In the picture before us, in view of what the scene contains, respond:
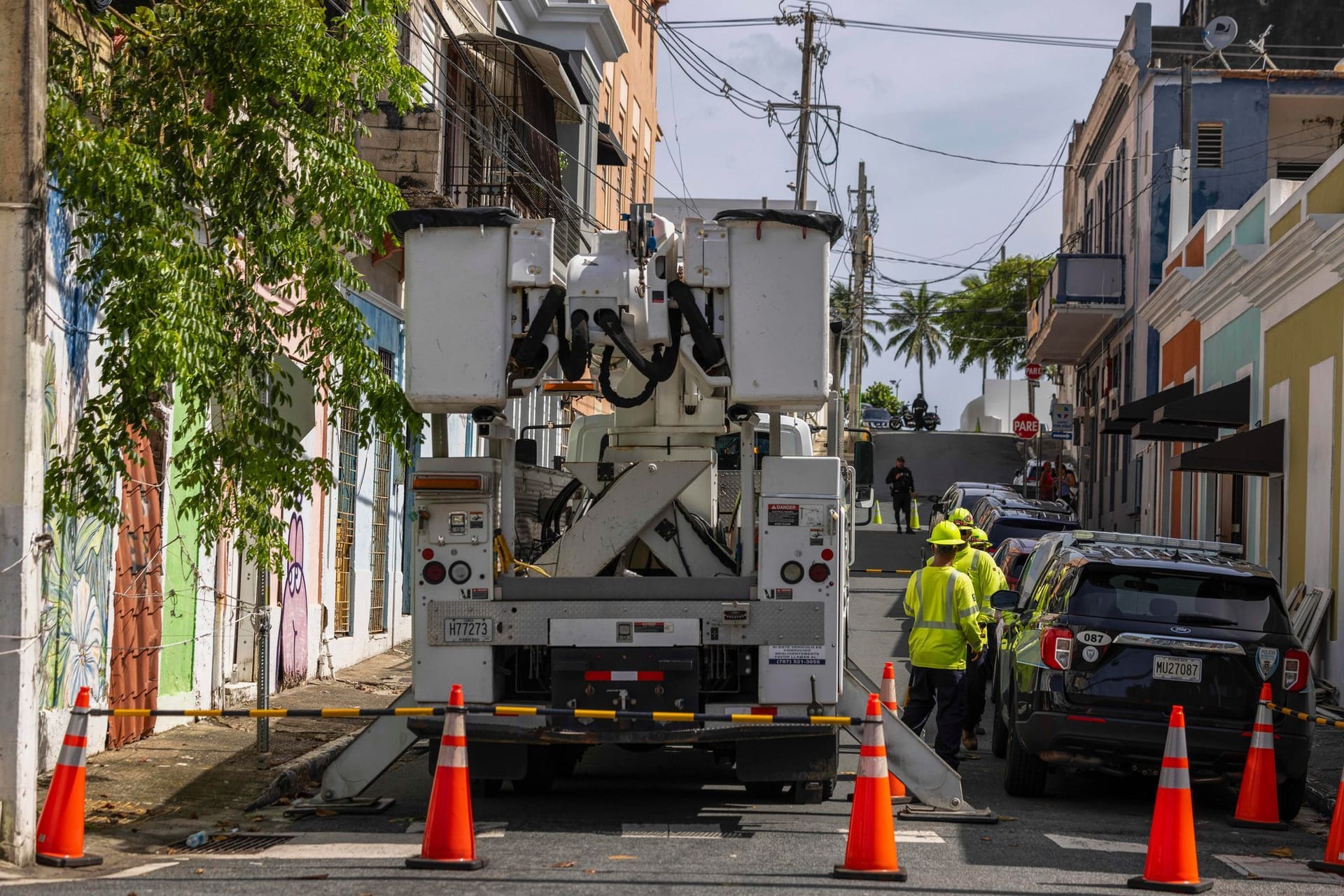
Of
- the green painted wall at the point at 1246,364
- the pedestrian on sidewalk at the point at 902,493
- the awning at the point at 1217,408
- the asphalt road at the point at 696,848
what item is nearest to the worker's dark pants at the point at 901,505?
the pedestrian on sidewalk at the point at 902,493

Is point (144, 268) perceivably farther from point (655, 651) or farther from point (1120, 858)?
point (1120, 858)

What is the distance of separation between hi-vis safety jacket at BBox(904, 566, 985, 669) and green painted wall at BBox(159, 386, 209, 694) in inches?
211

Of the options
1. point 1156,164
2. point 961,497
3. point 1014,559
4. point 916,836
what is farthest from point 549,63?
point 916,836

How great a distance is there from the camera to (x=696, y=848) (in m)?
8.57

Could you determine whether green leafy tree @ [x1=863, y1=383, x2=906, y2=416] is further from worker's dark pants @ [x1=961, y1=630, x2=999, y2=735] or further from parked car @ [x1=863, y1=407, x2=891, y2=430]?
worker's dark pants @ [x1=961, y1=630, x2=999, y2=735]

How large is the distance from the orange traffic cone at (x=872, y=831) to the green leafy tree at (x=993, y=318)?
6942 centimetres

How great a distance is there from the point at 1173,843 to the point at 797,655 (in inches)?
90.6

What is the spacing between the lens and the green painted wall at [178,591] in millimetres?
12648

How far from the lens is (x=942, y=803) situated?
956 centimetres

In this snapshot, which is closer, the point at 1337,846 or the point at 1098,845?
the point at 1337,846

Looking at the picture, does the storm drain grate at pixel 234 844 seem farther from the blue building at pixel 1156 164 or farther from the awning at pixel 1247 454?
the blue building at pixel 1156 164

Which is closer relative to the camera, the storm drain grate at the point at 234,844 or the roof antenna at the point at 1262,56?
the storm drain grate at the point at 234,844

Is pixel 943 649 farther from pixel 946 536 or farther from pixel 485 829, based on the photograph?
pixel 485 829

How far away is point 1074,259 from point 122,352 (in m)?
30.3
